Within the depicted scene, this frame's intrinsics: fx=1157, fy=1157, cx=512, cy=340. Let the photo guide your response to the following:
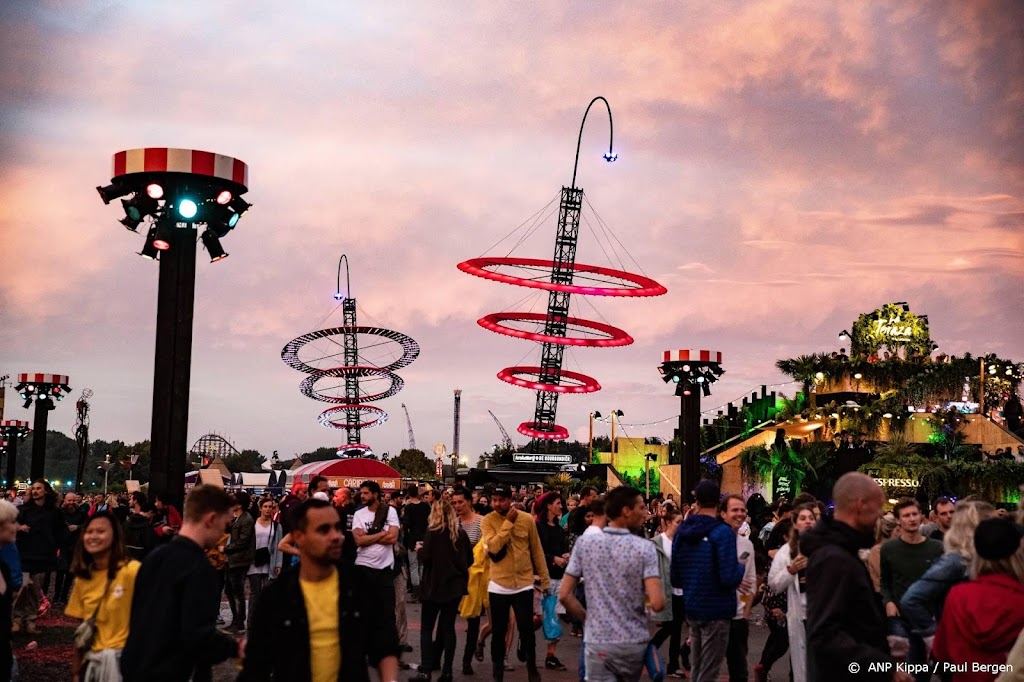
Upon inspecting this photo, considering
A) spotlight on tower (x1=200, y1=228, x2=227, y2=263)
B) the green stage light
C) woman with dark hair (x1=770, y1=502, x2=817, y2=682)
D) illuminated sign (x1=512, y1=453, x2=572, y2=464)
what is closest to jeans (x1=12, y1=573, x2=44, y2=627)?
spotlight on tower (x1=200, y1=228, x2=227, y2=263)

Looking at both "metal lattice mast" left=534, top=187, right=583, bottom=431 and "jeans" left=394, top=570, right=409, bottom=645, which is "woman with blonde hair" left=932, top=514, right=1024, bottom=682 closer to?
"jeans" left=394, top=570, right=409, bottom=645

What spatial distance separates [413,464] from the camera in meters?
129

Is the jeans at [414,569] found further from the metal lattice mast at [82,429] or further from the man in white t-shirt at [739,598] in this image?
the metal lattice mast at [82,429]

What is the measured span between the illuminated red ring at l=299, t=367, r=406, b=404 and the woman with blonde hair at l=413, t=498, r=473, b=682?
6772 cm

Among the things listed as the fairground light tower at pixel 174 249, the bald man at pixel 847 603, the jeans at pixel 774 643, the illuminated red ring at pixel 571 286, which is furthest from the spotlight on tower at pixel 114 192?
the illuminated red ring at pixel 571 286

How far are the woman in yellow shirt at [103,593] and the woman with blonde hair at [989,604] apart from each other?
4.41m

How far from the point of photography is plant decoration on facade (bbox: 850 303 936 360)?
188 feet

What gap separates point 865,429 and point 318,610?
5018 cm

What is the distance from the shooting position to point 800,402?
195 feet

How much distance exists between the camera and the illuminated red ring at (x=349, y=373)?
84438mm

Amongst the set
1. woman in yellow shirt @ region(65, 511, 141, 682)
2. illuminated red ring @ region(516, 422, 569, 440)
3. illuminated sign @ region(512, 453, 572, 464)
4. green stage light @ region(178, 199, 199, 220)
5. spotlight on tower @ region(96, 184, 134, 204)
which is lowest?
woman in yellow shirt @ region(65, 511, 141, 682)

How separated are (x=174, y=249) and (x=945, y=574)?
13206 millimetres

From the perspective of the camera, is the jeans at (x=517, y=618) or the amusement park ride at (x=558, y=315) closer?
the jeans at (x=517, y=618)

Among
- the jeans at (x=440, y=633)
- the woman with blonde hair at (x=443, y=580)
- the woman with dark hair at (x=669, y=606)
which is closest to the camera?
the jeans at (x=440, y=633)
